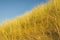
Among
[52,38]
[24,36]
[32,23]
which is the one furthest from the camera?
[32,23]

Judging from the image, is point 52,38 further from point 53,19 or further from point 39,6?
point 39,6

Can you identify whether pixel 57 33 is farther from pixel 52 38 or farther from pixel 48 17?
pixel 48 17

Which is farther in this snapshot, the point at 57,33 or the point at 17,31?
the point at 17,31

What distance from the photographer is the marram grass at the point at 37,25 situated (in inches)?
224

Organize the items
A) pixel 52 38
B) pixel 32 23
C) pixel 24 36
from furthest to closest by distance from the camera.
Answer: pixel 32 23, pixel 24 36, pixel 52 38

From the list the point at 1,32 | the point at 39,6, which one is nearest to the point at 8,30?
the point at 1,32

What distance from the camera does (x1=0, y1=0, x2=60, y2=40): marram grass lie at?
5.70 meters

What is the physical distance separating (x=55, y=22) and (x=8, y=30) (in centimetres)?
161

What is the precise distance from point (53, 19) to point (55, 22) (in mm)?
116

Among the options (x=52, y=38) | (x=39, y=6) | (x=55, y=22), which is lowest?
(x=52, y=38)

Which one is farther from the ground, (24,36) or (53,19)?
(53,19)

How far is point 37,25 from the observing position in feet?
20.1

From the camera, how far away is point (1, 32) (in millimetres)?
6652

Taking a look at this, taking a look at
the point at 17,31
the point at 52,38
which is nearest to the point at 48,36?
the point at 52,38
